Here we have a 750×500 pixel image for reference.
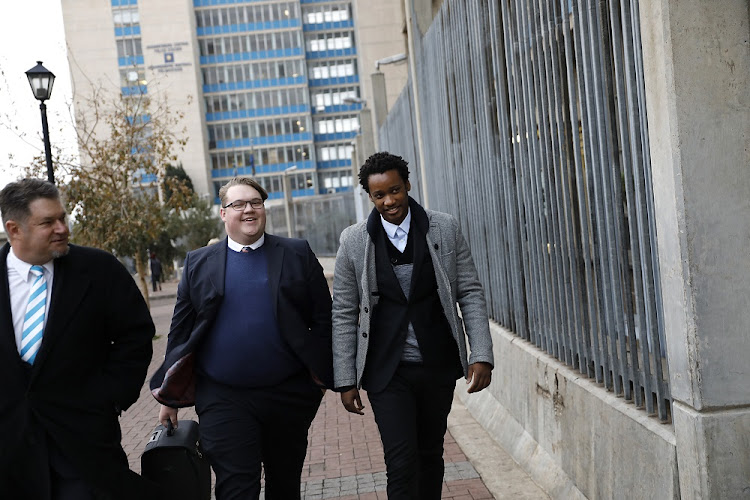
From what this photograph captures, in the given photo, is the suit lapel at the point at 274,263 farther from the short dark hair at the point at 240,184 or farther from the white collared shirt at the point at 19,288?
the white collared shirt at the point at 19,288

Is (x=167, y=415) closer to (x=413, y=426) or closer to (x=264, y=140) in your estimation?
(x=413, y=426)

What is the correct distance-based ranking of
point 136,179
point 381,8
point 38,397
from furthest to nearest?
point 381,8, point 136,179, point 38,397

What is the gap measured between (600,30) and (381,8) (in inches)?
3358

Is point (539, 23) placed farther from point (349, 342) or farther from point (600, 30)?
point (349, 342)

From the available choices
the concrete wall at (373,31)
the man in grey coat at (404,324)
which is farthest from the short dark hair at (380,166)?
the concrete wall at (373,31)

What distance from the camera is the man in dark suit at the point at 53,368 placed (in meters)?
3.12

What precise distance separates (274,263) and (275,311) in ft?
0.84

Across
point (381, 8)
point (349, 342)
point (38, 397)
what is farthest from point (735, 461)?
point (381, 8)

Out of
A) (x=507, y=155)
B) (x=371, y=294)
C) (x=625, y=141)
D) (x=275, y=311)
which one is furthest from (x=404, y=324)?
(x=507, y=155)

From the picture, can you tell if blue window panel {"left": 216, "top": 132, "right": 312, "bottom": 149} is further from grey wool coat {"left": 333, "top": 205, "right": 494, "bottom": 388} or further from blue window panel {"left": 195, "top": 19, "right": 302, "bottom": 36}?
grey wool coat {"left": 333, "top": 205, "right": 494, "bottom": 388}

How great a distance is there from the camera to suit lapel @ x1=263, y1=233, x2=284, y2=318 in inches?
152

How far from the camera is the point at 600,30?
3.94 metres

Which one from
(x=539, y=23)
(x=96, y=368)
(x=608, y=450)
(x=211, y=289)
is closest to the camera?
(x=96, y=368)

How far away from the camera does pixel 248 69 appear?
311 feet
